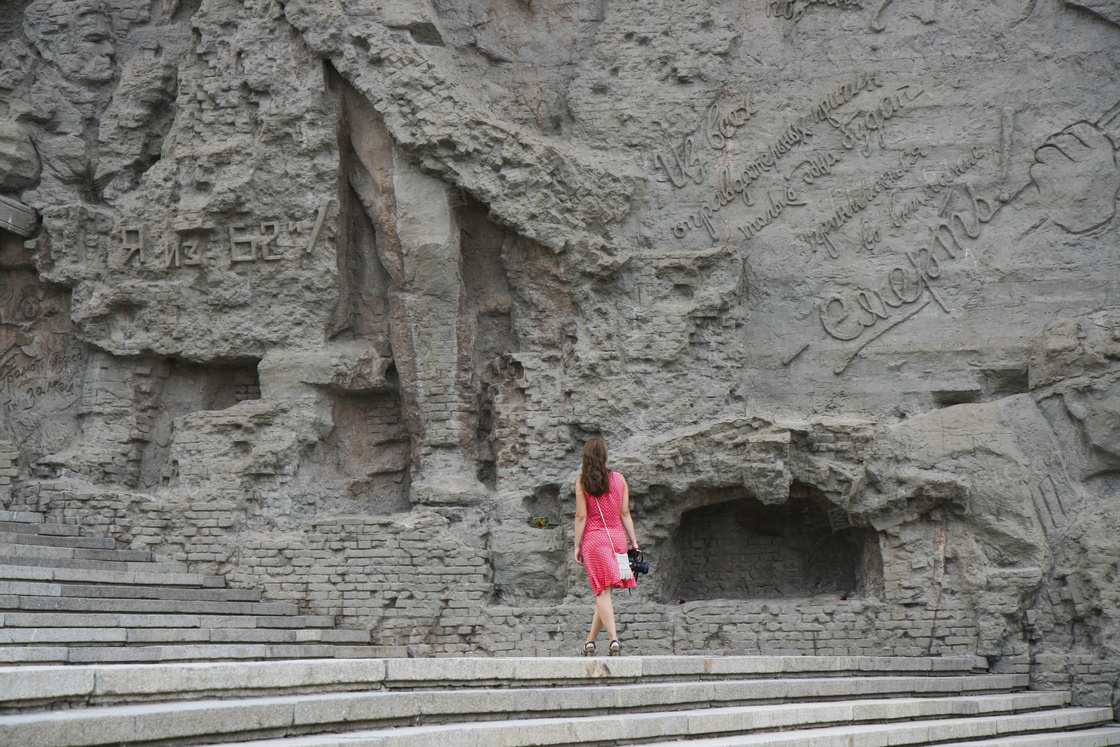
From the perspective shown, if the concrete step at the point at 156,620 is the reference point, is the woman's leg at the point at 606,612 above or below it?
below

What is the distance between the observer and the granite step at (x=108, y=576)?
924 centimetres

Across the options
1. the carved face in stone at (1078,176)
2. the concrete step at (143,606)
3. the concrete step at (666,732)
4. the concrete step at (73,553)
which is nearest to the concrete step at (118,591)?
the concrete step at (143,606)

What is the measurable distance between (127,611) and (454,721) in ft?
16.3

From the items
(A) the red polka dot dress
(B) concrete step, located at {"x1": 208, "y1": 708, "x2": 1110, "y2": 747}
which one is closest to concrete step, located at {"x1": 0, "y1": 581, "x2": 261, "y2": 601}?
(A) the red polka dot dress

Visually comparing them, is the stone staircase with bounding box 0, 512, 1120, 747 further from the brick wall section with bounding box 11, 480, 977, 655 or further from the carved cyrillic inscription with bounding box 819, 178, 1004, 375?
the carved cyrillic inscription with bounding box 819, 178, 1004, 375

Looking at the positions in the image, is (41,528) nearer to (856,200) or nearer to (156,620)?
(156,620)

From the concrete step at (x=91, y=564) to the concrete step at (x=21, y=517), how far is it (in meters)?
0.88

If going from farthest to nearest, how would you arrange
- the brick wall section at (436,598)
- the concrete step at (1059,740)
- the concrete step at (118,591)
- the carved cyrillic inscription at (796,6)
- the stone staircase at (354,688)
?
1. the carved cyrillic inscription at (796,6)
2. the brick wall section at (436,598)
3. the concrete step at (118,591)
4. the concrete step at (1059,740)
5. the stone staircase at (354,688)

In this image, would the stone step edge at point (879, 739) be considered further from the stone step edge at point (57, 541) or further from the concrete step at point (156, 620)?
the stone step edge at point (57, 541)

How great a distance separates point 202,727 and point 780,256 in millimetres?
8535

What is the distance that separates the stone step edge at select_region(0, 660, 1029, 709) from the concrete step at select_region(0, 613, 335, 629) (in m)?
3.71

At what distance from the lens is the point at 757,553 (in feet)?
37.6

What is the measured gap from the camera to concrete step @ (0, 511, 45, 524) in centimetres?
1077

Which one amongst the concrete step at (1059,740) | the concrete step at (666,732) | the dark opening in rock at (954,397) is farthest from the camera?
the dark opening in rock at (954,397)
